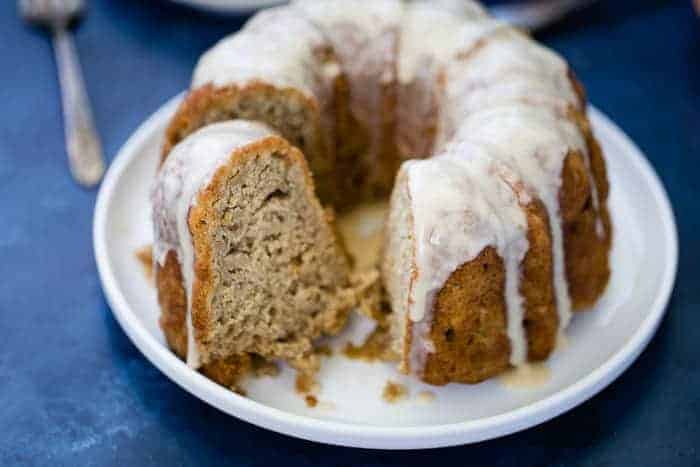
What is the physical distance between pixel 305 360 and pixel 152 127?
90 cm

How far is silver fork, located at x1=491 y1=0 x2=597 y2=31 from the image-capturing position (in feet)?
10.2

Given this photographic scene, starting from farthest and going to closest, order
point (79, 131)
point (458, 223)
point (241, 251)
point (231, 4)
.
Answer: point (231, 4) < point (79, 131) < point (241, 251) < point (458, 223)

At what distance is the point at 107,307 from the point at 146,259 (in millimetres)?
164

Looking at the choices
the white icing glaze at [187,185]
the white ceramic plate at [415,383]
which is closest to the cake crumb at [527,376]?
the white ceramic plate at [415,383]

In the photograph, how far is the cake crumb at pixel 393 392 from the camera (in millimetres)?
2045

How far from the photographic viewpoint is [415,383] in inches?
82.0

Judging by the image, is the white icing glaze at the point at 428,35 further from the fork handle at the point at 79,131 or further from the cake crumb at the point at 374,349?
the fork handle at the point at 79,131

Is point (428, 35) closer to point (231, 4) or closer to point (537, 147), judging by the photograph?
point (537, 147)

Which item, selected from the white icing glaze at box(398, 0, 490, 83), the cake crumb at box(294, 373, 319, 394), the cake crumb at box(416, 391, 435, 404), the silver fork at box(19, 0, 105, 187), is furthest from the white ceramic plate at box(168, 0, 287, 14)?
the cake crumb at box(416, 391, 435, 404)

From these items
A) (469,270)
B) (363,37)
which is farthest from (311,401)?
(363,37)

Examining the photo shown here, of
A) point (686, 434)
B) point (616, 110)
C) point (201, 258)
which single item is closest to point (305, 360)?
point (201, 258)

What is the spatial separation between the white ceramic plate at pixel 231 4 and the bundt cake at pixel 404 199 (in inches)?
26.2

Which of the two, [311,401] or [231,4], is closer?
[311,401]

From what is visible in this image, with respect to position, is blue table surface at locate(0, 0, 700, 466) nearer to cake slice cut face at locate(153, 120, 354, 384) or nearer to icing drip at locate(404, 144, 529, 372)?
cake slice cut face at locate(153, 120, 354, 384)
